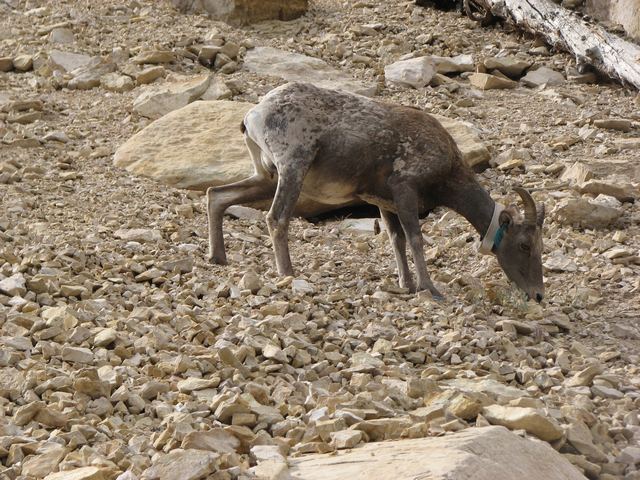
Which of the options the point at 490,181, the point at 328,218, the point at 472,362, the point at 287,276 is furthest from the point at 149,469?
the point at 490,181

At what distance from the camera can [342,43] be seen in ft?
53.8

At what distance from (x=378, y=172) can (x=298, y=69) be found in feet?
19.5

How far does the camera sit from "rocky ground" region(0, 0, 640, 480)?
5781 mm

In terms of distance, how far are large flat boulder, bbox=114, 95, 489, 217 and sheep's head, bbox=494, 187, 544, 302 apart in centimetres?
247

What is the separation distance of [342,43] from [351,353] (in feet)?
31.6

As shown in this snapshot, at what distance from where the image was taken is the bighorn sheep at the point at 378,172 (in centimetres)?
938

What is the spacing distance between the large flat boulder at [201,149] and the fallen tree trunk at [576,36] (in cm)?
296

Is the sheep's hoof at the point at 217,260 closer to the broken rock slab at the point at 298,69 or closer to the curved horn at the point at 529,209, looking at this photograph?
the curved horn at the point at 529,209

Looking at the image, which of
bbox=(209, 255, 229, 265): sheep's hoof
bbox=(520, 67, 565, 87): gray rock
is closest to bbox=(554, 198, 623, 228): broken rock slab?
bbox=(209, 255, 229, 265): sheep's hoof

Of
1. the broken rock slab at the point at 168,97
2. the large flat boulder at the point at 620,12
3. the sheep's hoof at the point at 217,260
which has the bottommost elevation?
the broken rock slab at the point at 168,97

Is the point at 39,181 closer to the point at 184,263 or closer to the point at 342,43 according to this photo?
the point at 184,263

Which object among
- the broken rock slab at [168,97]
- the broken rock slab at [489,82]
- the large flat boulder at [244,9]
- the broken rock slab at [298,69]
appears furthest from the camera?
the large flat boulder at [244,9]

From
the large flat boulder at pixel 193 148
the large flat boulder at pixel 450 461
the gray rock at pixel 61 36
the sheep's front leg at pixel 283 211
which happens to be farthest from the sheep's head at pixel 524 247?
the gray rock at pixel 61 36

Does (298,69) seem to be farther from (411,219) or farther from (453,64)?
(411,219)
